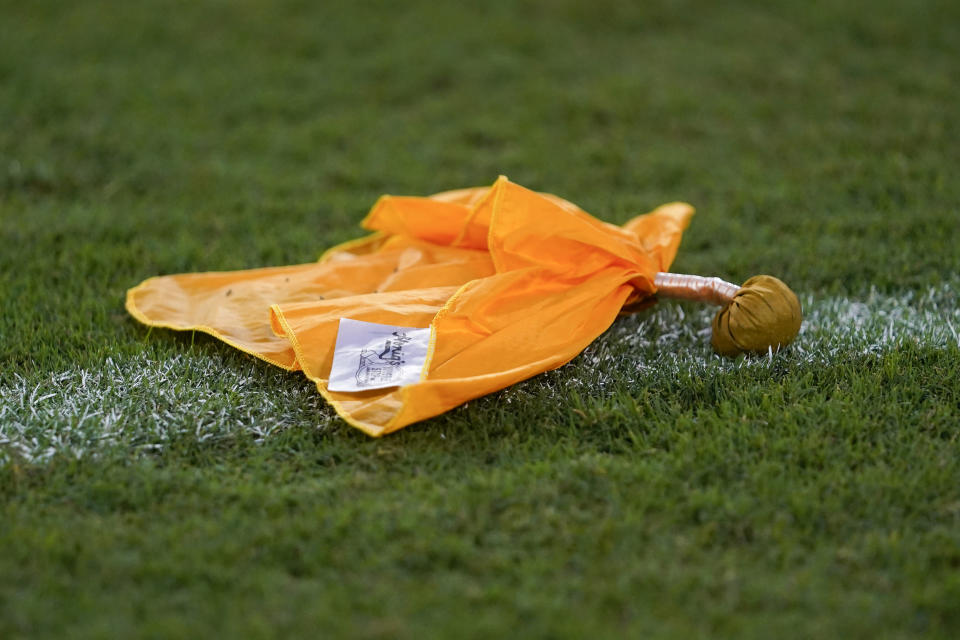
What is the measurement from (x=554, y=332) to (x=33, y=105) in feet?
12.7

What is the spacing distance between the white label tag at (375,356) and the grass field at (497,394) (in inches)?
6.0

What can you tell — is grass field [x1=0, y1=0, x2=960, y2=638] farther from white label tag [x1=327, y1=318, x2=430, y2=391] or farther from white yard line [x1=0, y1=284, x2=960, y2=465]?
white label tag [x1=327, y1=318, x2=430, y2=391]

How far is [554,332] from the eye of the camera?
9.52ft

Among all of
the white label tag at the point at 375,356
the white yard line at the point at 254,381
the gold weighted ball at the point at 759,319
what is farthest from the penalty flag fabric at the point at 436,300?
the gold weighted ball at the point at 759,319

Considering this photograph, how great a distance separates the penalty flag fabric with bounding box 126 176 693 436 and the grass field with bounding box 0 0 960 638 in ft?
0.41

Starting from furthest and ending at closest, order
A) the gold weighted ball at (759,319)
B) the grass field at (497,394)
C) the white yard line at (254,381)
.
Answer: the gold weighted ball at (759,319) < the white yard line at (254,381) < the grass field at (497,394)

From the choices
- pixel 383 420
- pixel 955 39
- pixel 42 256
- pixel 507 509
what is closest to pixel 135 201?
pixel 42 256

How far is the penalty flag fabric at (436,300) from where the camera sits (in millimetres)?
2705

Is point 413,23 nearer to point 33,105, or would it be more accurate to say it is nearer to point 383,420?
point 33,105

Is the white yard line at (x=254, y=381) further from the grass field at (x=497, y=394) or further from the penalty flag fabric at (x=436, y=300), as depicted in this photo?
the penalty flag fabric at (x=436, y=300)

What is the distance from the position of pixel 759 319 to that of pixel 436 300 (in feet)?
3.46

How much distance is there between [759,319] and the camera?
116 inches

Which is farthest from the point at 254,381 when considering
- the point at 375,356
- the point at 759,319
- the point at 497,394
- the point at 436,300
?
the point at 759,319

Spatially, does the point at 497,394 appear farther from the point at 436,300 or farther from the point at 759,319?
the point at 759,319
